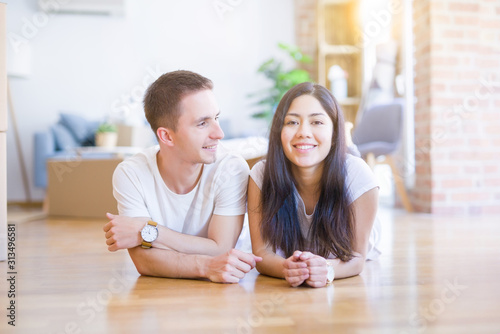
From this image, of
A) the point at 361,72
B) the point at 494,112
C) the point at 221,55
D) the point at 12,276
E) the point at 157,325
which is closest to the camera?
the point at 157,325

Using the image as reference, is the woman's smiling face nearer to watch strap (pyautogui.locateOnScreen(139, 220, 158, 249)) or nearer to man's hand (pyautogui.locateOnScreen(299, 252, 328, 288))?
man's hand (pyautogui.locateOnScreen(299, 252, 328, 288))

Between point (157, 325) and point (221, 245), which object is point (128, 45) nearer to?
point (221, 245)

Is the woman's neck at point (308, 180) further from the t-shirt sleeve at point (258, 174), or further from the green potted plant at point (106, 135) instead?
the green potted plant at point (106, 135)

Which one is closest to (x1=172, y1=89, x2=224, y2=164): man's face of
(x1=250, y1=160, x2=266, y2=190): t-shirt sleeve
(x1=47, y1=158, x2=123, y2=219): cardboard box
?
(x1=250, y1=160, x2=266, y2=190): t-shirt sleeve

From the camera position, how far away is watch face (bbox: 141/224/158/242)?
5.25 feet

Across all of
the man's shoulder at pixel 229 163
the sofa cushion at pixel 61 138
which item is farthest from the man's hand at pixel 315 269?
the sofa cushion at pixel 61 138

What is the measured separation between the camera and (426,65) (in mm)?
3898

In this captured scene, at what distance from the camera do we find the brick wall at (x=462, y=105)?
3.83 metres

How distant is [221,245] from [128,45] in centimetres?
470

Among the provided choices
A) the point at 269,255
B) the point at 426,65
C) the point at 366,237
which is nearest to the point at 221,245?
the point at 269,255

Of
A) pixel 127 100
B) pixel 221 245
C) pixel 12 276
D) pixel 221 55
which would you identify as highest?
pixel 221 55

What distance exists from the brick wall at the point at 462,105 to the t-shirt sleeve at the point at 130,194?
2.80 meters

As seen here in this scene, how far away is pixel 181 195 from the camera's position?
1699 millimetres

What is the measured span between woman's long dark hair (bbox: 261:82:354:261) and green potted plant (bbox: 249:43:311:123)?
3.80 metres
